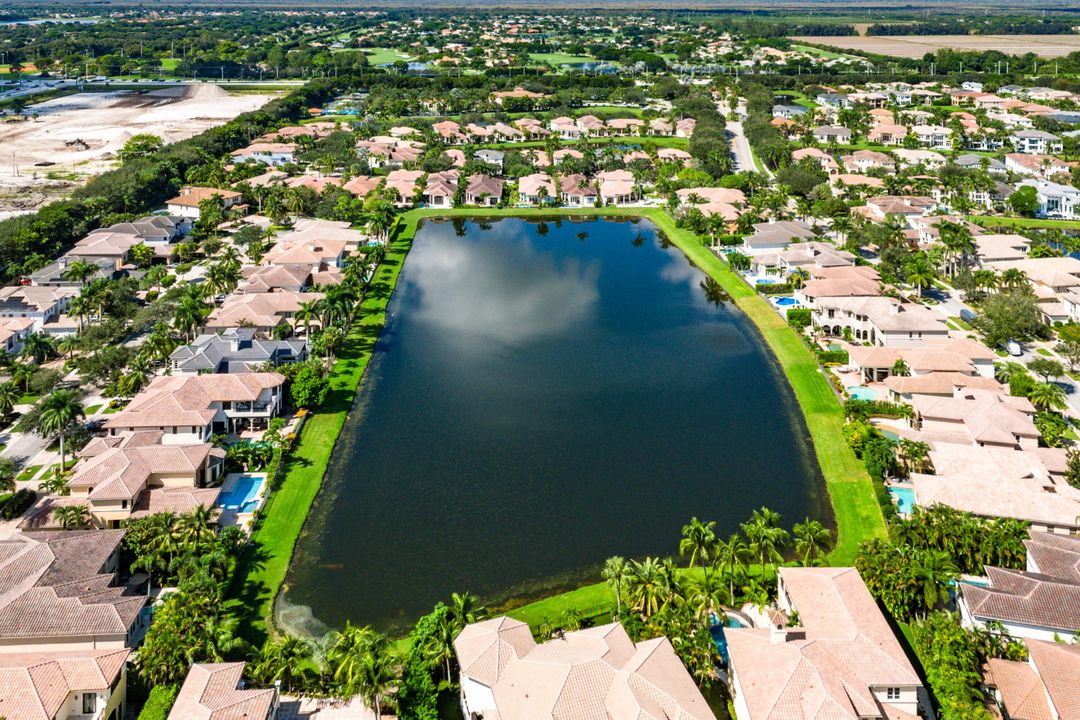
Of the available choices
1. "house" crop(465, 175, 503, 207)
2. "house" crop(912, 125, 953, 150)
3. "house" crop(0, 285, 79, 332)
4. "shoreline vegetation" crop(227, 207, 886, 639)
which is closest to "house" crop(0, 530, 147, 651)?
"shoreline vegetation" crop(227, 207, 886, 639)

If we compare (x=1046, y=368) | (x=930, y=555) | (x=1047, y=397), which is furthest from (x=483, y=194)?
(x=930, y=555)

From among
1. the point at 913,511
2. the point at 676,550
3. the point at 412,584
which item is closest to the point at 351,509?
the point at 412,584

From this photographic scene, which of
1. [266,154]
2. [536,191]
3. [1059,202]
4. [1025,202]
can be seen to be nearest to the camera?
[1025,202]

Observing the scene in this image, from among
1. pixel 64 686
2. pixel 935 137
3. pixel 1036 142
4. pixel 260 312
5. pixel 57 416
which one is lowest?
pixel 64 686

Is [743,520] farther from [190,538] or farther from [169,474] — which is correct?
[169,474]

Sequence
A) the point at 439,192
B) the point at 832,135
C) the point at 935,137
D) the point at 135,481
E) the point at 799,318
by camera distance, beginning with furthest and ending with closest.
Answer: the point at 832,135 → the point at 935,137 → the point at 439,192 → the point at 799,318 → the point at 135,481

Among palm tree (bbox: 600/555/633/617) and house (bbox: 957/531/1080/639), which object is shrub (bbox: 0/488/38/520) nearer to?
palm tree (bbox: 600/555/633/617)

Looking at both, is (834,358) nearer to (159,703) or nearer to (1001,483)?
(1001,483)
